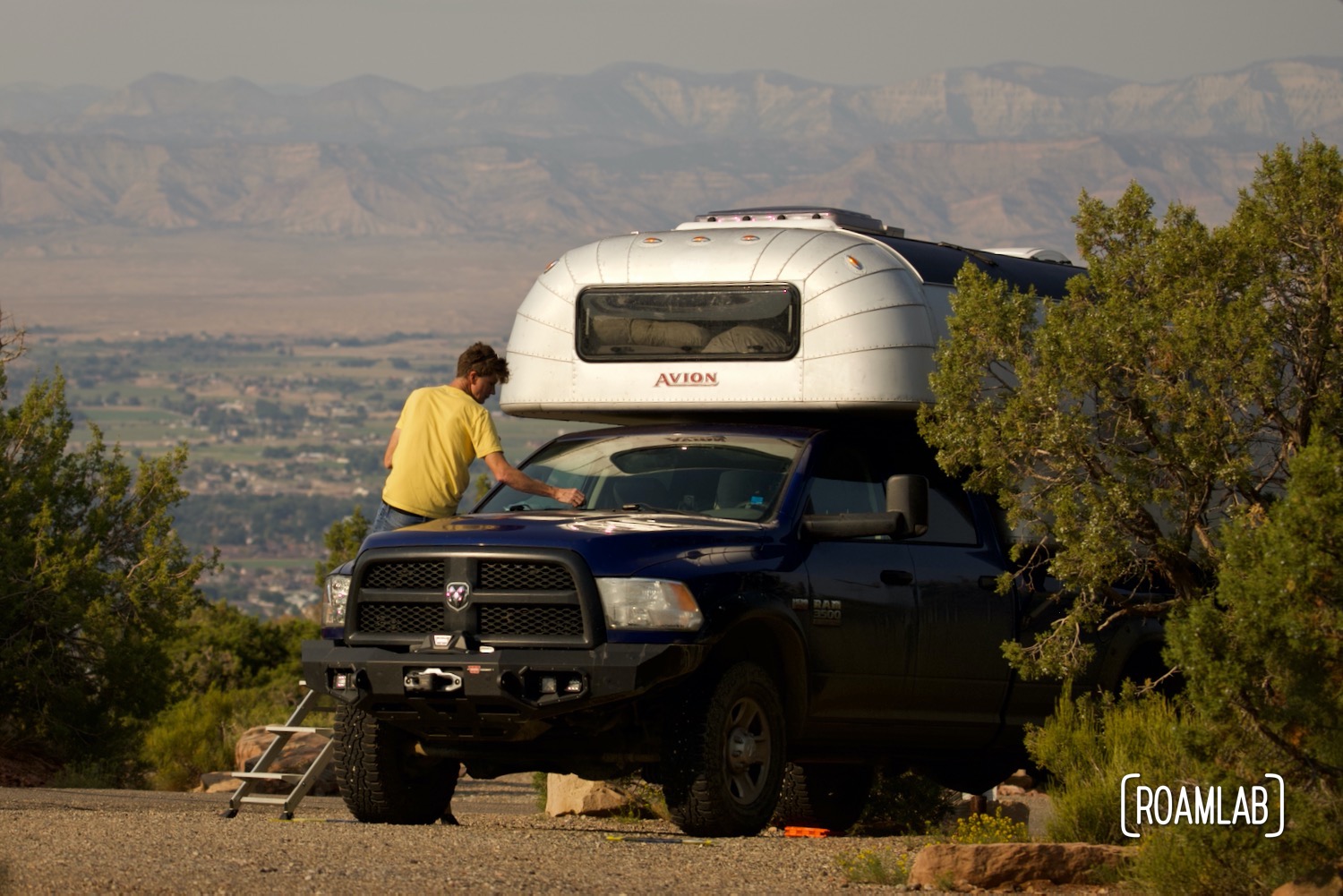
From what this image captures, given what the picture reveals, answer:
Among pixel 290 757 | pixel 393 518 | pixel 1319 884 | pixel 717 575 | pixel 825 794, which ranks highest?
pixel 393 518

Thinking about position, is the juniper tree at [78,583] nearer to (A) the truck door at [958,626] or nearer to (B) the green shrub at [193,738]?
(B) the green shrub at [193,738]

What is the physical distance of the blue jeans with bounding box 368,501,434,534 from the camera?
1041cm

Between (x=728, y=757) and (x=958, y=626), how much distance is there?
5.95 feet

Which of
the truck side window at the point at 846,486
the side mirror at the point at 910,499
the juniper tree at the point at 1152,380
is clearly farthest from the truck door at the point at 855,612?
the juniper tree at the point at 1152,380

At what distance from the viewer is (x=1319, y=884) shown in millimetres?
7043

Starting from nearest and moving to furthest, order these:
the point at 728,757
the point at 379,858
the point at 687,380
Result: 1. the point at 379,858
2. the point at 728,757
3. the point at 687,380

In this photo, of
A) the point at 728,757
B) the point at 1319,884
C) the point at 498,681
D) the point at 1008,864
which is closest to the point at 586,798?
the point at 728,757

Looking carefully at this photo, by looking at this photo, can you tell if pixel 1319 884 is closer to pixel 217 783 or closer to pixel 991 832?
pixel 991 832

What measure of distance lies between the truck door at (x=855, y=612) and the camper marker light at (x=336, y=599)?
2.08 meters

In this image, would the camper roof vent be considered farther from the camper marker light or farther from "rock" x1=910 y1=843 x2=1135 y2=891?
"rock" x1=910 y1=843 x2=1135 y2=891

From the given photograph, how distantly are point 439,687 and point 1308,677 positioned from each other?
356 cm

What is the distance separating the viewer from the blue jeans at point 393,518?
1041cm

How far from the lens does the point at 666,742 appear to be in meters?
8.77

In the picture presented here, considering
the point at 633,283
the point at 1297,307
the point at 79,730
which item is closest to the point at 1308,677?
the point at 1297,307
